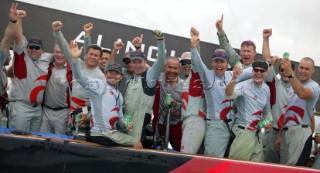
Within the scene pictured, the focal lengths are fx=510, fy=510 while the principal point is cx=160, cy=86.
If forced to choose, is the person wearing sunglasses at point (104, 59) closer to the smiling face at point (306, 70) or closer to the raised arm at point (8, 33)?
the raised arm at point (8, 33)

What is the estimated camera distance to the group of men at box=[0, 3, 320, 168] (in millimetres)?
5441

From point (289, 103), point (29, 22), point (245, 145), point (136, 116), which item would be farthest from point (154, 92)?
point (29, 22)

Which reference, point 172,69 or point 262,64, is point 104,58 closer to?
point 172,69

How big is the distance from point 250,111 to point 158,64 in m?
1.14

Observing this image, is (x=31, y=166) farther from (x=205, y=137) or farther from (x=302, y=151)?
(x=302, y=151)

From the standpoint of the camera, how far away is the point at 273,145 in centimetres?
618

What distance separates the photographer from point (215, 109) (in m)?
5.64

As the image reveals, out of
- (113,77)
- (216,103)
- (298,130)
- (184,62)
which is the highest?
(184,62)

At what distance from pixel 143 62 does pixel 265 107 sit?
1476 millimetres

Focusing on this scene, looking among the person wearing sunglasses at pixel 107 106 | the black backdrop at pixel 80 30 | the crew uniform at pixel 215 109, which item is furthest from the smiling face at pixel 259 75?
the black backdrop at pixel 80 30

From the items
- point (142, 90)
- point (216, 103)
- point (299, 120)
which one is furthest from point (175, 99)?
point (299, 120)

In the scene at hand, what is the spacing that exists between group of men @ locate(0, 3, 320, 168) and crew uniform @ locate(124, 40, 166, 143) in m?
0.01

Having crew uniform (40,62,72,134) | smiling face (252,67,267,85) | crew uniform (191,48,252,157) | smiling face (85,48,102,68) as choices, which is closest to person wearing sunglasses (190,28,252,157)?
crew uniform (191,48,252,157)

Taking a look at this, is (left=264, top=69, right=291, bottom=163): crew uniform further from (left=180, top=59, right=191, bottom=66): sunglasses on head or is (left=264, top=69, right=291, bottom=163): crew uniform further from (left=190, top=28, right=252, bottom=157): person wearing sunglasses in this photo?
(left=180, top=59, right=191, bottom=66): sunglasses on head
